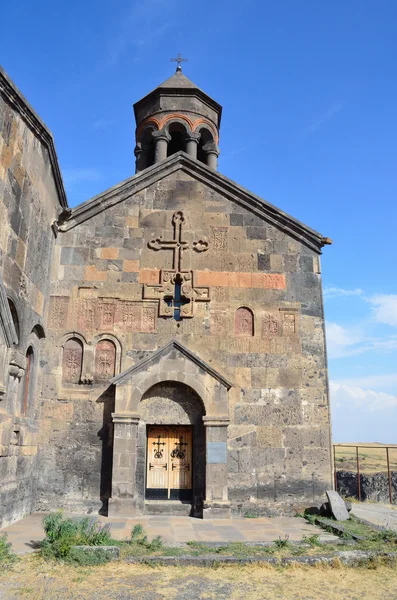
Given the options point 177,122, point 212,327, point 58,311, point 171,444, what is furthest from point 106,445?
point 177,122

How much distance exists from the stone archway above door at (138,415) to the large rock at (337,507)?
1686 mm

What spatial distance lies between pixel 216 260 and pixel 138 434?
3.45 metres

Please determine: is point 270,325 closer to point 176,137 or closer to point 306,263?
point 306,263

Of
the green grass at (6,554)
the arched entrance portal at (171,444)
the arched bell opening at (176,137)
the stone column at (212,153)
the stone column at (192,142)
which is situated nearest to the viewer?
Answer: the green grass at (6,554)

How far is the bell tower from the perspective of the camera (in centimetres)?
1261

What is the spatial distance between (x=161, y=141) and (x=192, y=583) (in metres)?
9.90

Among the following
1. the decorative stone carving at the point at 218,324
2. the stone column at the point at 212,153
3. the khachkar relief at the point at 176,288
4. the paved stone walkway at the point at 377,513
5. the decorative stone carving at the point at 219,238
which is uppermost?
the stone column at the point at 212,153

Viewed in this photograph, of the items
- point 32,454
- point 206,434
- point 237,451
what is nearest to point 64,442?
point 32,454

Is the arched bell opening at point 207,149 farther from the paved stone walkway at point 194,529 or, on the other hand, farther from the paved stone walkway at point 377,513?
the paved stone walkway at point 377,513

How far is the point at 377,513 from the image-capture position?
10.1 m

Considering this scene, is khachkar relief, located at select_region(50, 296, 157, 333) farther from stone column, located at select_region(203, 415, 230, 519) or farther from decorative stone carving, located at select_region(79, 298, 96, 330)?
stone column, located at select_region(203, 415, 230, 519)

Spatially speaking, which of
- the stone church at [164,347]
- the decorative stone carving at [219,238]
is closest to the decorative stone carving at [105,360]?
the stone church at [164,347]

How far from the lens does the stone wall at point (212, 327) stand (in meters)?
8.59

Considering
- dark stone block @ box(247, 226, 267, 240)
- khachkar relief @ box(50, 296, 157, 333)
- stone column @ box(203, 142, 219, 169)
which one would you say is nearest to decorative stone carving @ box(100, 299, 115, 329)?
khachkar relief @ box(50, 296, 157, 333)
